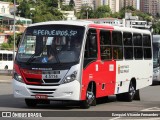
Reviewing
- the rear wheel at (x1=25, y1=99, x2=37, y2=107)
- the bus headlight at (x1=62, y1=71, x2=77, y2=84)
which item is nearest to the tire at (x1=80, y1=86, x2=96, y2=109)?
the bus headlight at (x1=62, y1=71, x2=77, y2=84)

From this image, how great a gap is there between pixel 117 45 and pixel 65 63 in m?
3.51

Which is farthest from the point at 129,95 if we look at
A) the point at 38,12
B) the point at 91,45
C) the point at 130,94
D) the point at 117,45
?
the point at 38,12

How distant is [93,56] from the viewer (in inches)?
712

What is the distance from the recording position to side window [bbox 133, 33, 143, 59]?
22047mm

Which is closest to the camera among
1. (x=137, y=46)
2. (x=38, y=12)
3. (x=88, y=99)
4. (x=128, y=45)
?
(x=88, y=99)

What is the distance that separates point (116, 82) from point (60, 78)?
363 centimetres

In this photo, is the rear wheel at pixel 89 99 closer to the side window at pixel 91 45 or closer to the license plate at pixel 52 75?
the side window at pixel 91 45

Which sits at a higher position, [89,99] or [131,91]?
[89,99]

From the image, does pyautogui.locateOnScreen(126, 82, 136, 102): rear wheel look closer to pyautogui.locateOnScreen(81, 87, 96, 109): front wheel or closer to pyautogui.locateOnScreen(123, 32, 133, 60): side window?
pyautogui.locateOnScreen(123, 32, 133, 60): side window

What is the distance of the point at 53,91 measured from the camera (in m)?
16.9

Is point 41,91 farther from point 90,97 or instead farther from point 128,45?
point 128,45

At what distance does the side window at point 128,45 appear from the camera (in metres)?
20.9

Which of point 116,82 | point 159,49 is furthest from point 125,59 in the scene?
point 159,49

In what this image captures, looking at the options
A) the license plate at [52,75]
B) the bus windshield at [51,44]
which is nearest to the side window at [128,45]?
the bus windshield at [51,44]
